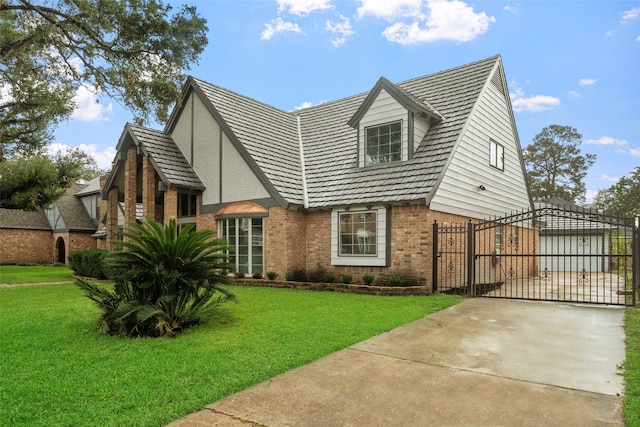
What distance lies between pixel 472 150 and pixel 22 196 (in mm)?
26353

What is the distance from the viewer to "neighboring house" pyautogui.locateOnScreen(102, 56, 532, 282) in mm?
12164

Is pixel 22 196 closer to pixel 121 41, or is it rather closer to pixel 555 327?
pixel 121 41

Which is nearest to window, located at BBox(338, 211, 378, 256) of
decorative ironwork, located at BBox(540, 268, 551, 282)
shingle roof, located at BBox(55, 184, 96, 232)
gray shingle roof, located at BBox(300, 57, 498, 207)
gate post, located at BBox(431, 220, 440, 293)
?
gray shingle roof, located at BBox(300, 57, 498, 207)

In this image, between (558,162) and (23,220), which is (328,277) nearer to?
(23,220)

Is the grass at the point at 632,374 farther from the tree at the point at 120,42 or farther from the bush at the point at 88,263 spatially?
the bush at the point at 88,263

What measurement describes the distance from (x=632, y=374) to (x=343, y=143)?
1230 cm

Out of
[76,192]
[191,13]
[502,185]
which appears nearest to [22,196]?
[76,192]

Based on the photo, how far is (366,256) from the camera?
1246 cm

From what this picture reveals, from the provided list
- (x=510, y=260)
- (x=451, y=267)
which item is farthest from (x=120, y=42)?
(x=510, y=260)

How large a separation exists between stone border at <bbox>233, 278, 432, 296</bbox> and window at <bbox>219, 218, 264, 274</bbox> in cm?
61

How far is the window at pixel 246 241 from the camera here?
46.2 feet

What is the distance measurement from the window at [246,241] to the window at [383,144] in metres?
4.41

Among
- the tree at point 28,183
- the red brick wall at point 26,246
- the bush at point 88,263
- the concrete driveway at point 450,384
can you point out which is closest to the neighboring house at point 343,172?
the bush at point 88,263

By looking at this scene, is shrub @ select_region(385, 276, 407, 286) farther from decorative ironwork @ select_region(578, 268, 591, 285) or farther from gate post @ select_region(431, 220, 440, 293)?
decorative ironwork @ select_region(578, 268, 591, 285)
